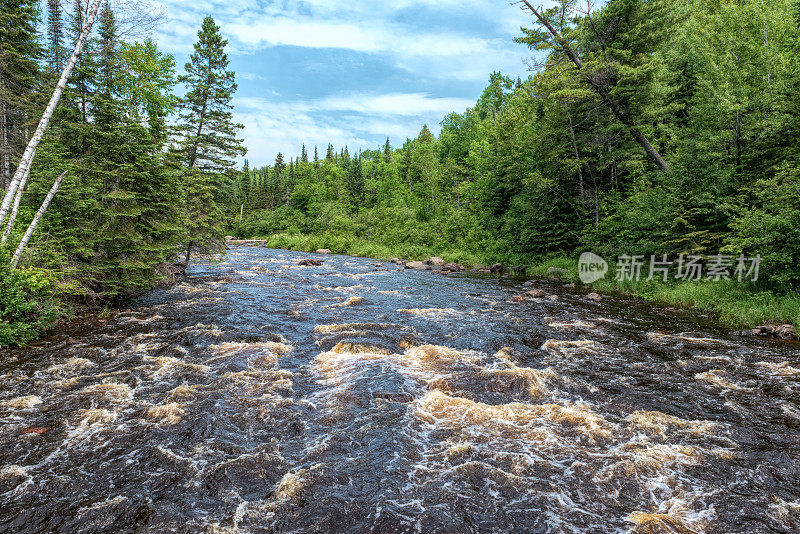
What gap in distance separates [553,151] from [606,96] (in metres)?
6.07

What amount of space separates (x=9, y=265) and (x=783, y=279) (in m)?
23.1

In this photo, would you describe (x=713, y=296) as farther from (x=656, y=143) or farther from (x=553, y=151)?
(x=553, y=151)

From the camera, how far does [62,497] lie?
430 centimetres

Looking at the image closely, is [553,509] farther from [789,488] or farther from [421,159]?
[421,159]

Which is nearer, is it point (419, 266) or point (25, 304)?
point (25, 304)

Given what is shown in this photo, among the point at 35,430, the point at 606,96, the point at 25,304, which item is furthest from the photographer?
the point at 606,96

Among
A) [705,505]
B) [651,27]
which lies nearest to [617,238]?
[651,27]

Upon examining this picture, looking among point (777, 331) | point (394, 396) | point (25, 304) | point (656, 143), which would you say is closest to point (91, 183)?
point (25, 304)

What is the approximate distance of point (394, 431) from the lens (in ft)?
19.8

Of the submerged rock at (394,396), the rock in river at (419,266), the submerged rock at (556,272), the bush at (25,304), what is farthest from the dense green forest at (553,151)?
the submerged rock at (394,396)

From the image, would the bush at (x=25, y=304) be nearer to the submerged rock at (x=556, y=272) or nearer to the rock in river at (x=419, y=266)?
the rock in river at (x=419, y=266)

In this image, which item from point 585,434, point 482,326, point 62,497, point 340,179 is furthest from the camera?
point 340,179

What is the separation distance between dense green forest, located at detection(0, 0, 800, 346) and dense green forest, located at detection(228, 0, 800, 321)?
0.36 ft

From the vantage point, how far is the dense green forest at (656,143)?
13.9 m
